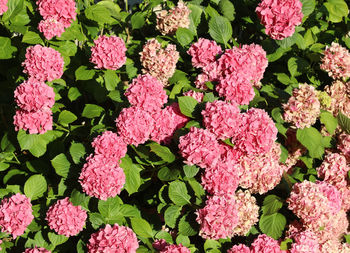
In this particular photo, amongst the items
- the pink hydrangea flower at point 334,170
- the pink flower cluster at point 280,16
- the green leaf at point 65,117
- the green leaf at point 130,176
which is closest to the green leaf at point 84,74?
the green leaf at point 65,117

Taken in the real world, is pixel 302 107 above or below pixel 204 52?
below

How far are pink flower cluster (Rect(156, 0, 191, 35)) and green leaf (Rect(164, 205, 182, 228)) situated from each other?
47.9 inches

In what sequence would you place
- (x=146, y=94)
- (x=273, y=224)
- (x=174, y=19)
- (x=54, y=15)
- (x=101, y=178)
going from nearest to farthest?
(x=101, y=178) → (x=146, y=94) → (x=273, y=224) → (x=54, y=15) → (x=174, y=19)

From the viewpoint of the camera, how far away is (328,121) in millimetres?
2943

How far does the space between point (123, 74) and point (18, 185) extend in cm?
97

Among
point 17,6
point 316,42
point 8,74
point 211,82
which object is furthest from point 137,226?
point 316,42

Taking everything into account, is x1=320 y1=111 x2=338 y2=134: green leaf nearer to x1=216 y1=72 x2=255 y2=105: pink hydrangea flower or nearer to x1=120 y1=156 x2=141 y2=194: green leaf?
x1=216 y1=72 x2=255 y2=105: pink hydrangea flower

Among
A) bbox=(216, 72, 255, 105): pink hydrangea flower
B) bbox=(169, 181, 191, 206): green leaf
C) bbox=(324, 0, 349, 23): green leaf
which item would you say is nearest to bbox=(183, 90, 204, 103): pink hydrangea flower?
bbox=(216, 72, 255, 105): pink hydrangea flower

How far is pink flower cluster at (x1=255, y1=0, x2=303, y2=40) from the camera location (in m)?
2.93

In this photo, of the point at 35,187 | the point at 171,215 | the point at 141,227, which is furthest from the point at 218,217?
the point at 35,187

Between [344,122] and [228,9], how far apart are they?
3.71 feet

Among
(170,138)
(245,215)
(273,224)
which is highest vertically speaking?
(170,138)

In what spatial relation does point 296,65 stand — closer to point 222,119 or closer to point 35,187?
point 222,119

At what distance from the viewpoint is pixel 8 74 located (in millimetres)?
3094
